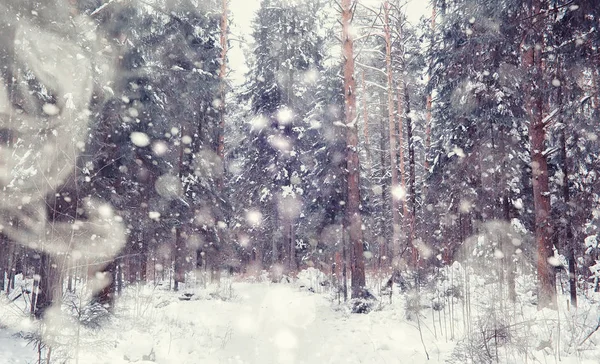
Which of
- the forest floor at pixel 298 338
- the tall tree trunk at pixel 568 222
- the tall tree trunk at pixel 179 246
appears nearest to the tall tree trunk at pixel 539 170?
the tall tree trunk at pixel 568 222

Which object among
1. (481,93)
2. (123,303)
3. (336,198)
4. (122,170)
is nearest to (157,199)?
(122,170)

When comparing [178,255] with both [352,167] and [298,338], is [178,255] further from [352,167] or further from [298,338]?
[298,338]

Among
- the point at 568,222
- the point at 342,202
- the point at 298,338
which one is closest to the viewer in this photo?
the point at 298,338

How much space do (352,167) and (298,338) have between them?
18.1 ft

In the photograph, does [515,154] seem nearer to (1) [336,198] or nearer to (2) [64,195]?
(1) [336,198]

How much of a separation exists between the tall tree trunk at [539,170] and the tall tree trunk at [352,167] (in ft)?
15.0

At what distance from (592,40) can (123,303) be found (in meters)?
12.1

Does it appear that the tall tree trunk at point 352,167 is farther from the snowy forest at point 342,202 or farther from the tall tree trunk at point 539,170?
the tall tree trunk at point 539,170

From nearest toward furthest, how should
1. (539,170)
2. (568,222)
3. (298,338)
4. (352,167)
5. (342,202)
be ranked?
1. (298,338)
2. (568,222)
3. (539,170)
4. (352,167)
5. (342,202)

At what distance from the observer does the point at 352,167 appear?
38.5ft

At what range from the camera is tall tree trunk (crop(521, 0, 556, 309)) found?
8.24 meters

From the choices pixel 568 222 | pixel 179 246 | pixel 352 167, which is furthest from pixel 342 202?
pixel 568 222

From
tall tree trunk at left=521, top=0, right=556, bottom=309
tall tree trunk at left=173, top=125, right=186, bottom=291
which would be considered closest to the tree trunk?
tall tree trunk at left=173, top=125, right=186, bottom=291

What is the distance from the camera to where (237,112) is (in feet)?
103
